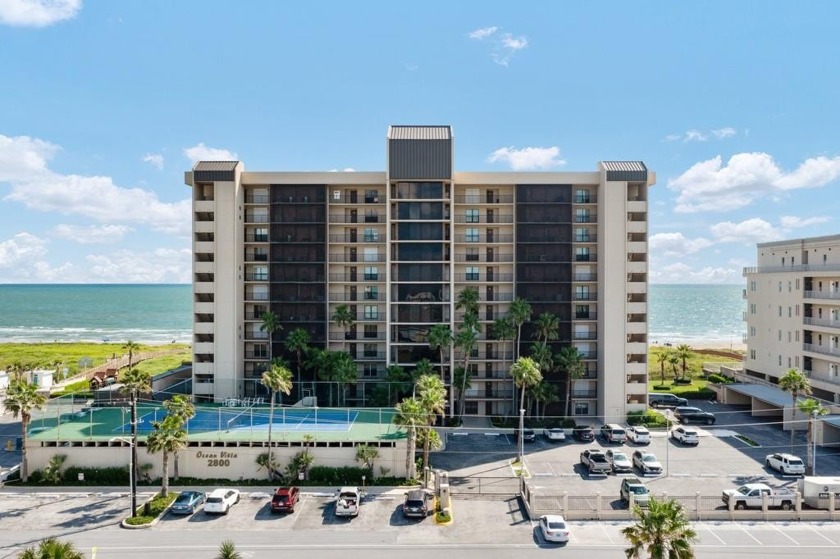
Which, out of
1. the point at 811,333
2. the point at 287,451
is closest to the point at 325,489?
the point at 287,451

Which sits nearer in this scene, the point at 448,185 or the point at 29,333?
the point at 448,185

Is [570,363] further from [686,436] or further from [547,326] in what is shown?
[686,436]

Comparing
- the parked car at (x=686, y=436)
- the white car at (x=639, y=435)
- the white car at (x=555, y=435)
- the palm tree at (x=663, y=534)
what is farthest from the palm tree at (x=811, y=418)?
the palm tree at (x=663, y=534)

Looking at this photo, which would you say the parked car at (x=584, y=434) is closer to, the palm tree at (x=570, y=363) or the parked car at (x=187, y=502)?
the palm tree at (x=570, y=363)

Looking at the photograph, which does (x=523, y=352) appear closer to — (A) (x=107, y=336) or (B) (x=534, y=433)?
(B) (x=534, y=433)

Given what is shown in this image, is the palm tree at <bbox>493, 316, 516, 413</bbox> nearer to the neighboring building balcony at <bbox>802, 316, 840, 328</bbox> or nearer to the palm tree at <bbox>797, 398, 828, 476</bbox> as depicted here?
the palm tree at <bbox>797, 398, 828, 476</bbox>

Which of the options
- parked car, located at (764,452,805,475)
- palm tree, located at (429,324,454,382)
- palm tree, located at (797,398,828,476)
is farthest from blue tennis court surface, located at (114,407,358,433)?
palm tree, located at (797,398,828,476)
